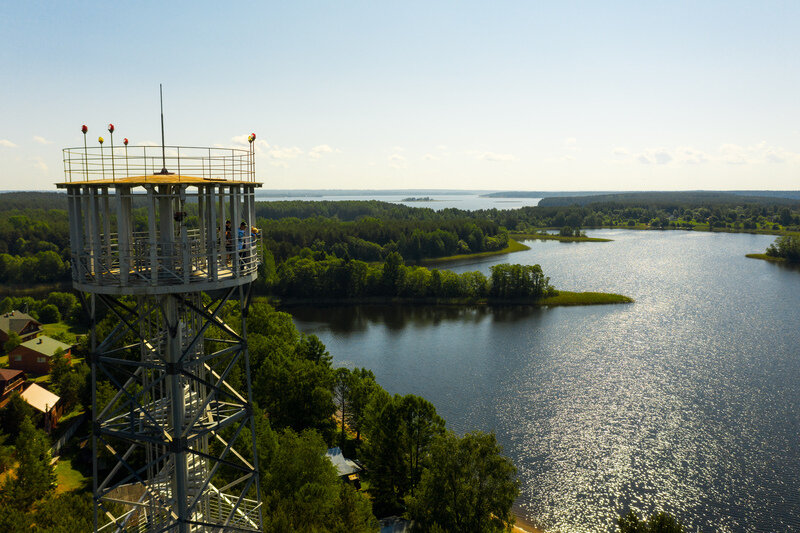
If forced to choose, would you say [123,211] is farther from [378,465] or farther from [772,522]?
[772,522]

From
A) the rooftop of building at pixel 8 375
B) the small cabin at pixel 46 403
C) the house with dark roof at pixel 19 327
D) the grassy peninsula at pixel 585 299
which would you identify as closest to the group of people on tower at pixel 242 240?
the small cabin at pixel 46 403

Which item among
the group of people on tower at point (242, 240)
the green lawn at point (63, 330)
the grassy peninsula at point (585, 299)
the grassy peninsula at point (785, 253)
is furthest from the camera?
the grassy peninsula at point (785, 253)

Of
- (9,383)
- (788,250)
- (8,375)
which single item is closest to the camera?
(9,383)

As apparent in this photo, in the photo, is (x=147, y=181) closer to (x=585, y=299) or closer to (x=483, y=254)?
(x=585, y=299)

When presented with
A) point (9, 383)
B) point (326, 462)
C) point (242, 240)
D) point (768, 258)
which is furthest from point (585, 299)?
point (242, 240)

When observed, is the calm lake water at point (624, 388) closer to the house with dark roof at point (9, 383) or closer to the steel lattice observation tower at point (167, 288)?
the steel lattice observation tower at point (167, 288)

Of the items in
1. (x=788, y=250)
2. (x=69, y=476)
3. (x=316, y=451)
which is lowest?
(x=69, y=476)

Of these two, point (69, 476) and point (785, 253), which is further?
point (785, 253)
